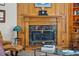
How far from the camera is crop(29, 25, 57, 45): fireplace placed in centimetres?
230

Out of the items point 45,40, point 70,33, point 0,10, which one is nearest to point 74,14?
point 70,33

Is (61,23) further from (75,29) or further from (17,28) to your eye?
(17,28)

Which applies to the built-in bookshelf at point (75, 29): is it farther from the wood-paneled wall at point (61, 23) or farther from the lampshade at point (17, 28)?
the lampshade at point (17, 28)

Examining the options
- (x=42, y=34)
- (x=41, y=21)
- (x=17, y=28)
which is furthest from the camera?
(x=41, y=21)

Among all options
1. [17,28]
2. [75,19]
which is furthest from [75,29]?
[17,28]

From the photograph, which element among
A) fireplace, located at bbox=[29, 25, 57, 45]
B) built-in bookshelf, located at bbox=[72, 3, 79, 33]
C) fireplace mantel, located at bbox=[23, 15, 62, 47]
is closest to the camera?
built-in bookshelf, located at bbox=[72, 3, 79, 33]

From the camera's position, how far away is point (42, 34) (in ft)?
8.02

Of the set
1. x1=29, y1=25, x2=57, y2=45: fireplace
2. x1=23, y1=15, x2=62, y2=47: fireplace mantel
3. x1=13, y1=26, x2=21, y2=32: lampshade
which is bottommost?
x1=29, y1=25, x2=57, y2=45: fireplace

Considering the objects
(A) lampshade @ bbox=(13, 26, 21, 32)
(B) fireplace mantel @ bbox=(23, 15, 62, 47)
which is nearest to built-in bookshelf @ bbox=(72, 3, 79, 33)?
(B) fireplace mantel @ bbox=(23, 15, 62, 47)

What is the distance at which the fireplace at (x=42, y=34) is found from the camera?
2296 millimetres

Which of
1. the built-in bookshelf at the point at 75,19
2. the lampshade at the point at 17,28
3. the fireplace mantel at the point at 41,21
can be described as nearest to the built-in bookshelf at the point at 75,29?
the built-in bookshelf at the point at 75,19

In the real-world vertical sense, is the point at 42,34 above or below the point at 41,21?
below

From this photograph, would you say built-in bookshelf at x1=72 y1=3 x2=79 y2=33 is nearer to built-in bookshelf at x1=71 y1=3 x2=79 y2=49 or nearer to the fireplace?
built-in bookshelf at x1=71 y1=3 x2=79 y2=49

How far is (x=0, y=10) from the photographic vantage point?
205 cm
